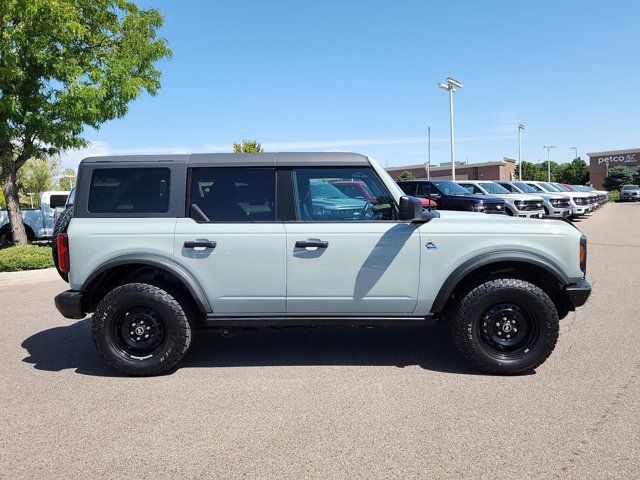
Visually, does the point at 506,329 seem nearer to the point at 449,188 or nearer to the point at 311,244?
the point at 311,244

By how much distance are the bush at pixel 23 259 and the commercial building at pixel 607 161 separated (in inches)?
3326

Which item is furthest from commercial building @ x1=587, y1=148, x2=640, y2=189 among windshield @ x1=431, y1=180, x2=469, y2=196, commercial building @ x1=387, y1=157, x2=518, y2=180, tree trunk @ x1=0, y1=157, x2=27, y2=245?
tree trunk @ x1=0, y1=157, x2=27, y2=245

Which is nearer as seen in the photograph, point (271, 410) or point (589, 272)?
point (271, 410)

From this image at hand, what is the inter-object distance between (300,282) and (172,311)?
1.11 metres

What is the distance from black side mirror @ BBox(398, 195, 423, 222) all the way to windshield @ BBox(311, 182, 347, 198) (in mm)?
571

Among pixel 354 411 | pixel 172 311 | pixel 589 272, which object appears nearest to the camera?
pixel 354 411

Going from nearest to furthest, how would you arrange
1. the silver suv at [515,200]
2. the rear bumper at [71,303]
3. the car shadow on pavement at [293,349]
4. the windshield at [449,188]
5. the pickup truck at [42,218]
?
the rear bumper at [71,303] < the car shadow on pavement at [293,349] < the pickup truck at [42,218] < the windshield at [449,188] < the silver suv at [515,200]

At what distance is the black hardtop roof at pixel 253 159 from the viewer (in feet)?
14.7

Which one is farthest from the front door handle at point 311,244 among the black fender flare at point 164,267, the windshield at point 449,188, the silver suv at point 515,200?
the silver suv at point 515,200

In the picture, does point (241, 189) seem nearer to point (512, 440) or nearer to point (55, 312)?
point (512, 440)

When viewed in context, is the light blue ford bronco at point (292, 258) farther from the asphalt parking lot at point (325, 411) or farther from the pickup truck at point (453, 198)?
the pickup truck at point (453, 198)

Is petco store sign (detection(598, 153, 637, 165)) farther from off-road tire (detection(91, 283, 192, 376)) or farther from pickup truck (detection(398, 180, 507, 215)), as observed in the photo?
off-road tire (detection(91, 283, 192, 376))

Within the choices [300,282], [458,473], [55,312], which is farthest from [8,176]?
[458,473]

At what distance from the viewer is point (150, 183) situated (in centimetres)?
454
